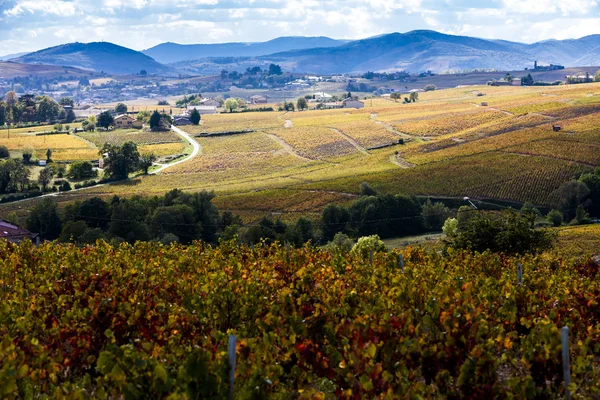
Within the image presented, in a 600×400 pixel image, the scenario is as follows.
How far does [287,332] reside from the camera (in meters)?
14.9

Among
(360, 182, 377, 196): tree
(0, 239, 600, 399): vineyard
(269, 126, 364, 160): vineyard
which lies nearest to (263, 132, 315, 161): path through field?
(269, 126, 364, 160): vineyard

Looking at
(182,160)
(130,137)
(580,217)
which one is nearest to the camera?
(580,217)

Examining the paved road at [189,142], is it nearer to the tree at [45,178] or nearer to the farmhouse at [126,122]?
the farmhouse at [126,122]

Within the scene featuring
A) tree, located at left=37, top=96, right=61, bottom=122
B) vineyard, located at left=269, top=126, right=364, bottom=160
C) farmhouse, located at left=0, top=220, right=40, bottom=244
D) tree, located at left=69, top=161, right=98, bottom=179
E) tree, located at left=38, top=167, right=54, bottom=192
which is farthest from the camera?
tree, located at left=37, top=96, right=61, bottom=122

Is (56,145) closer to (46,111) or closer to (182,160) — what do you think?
(182,160)

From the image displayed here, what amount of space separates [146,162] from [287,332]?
99714 mm

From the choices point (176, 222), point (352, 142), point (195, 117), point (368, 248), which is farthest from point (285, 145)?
point (368, 248)

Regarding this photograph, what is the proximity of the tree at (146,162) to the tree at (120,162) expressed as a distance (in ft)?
7.11

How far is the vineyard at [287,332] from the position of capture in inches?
466

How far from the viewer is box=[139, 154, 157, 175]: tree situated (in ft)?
365

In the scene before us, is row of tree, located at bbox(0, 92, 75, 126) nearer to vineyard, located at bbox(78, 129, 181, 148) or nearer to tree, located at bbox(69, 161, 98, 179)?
vineyard, located at bbox(78, 129, 181, 148)

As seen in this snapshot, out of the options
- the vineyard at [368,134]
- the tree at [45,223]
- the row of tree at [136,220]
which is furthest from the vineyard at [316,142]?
the tree at [45,223]

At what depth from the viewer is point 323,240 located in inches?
2717

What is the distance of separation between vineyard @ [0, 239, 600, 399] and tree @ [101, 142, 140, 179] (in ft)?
284
